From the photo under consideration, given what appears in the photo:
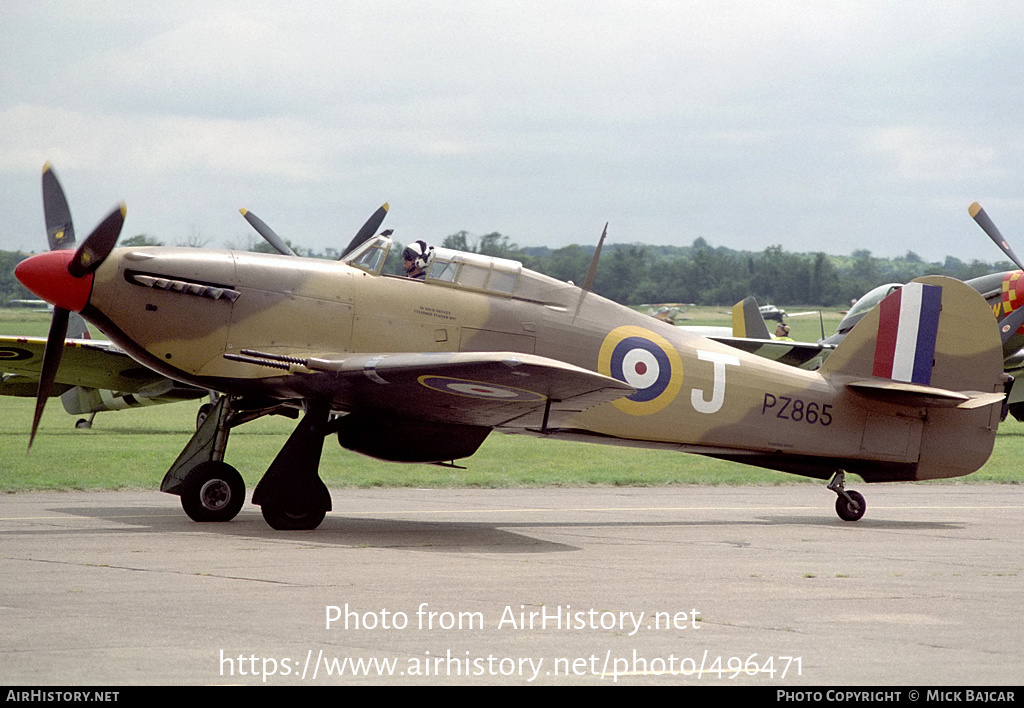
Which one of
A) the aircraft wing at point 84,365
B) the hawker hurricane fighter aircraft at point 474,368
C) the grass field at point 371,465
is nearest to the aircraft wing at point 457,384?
the hawker hurricane fighter aircraft at point 474,368

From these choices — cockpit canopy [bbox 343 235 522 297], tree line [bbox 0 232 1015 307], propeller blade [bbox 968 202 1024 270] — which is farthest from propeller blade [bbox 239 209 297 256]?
tree line [bbox 0 232 1015 307]

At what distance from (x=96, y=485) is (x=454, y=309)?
6.17 metres

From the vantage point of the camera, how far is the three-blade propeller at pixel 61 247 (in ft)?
34.3

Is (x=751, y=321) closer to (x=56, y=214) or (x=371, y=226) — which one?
(x=371, y=226)

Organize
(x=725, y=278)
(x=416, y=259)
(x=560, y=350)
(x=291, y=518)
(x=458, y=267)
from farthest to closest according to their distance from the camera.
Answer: (x=725, y=278) → (x=560, y=350) → (x=458, y=267) → (x=416, y=259) → (x=291, y=518)

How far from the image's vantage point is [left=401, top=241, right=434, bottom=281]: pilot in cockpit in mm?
11680

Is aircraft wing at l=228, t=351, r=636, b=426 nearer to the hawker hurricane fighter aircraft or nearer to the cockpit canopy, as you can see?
the hawker hurricane fighter aircraft

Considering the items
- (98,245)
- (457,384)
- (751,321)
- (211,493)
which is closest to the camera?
(457,384)

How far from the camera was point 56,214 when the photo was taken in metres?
12.2

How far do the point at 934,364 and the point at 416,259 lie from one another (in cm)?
595

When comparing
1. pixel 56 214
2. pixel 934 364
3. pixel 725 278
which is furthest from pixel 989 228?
pixel 725 278

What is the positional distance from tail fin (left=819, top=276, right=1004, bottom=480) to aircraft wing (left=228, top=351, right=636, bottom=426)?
155 inches

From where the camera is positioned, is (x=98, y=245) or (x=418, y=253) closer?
(x=98, y=245)

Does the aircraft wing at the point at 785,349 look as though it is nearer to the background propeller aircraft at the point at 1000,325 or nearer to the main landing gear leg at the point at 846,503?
the background propeller aircraft at the point at 1000,325
